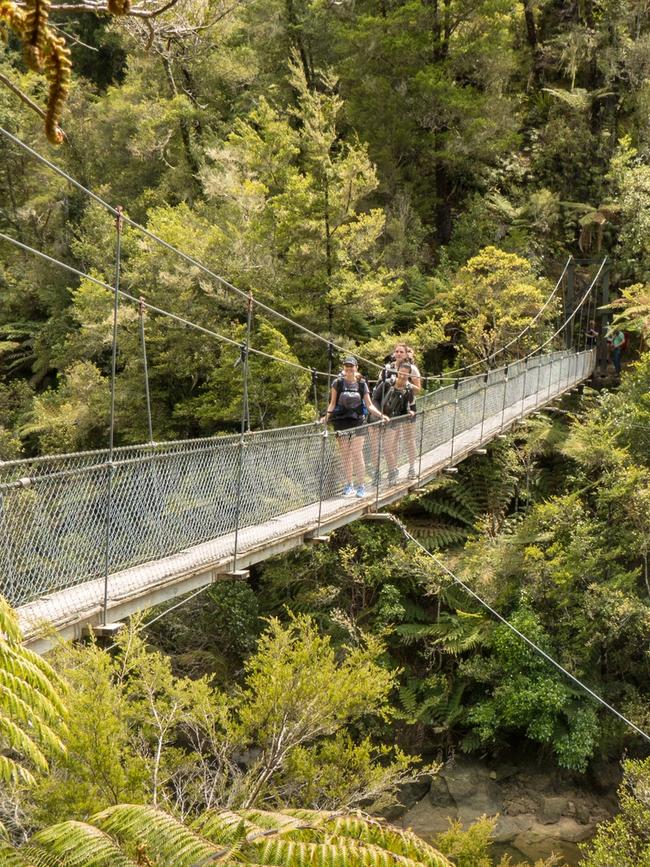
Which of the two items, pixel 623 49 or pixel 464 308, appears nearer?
pixel 464 308

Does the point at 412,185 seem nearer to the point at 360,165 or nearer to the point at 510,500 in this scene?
the point at 360,165

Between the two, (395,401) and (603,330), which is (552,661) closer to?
(395,401)

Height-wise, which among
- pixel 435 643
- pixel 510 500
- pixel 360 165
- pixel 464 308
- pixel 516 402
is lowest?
pixel 435 643

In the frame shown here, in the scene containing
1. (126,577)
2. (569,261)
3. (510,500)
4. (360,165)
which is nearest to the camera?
(126,577)

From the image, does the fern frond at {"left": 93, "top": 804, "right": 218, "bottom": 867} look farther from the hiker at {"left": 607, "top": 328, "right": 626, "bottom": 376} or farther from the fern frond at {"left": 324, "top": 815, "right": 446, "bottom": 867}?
the hiker at {"left": 607, "top": 328, "right": 626, "bottom": 376}

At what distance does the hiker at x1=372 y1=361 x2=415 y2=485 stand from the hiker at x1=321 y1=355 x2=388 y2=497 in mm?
153

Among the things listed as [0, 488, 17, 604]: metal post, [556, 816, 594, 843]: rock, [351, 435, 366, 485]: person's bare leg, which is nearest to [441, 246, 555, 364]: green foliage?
[351, 435, 366, 485]: person's bare leg

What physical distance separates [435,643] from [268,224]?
5.37 meters

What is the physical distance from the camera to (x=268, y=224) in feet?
34.6

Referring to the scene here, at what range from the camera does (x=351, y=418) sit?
5.63m

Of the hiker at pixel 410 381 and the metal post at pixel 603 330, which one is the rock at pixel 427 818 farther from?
the metal post at pixel 603 330

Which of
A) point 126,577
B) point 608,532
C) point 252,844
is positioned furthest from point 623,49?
point 252,844

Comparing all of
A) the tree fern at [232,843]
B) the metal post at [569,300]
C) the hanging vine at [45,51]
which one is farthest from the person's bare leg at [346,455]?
the metal post at [569,300]

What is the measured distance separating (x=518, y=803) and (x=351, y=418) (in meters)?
5.25
